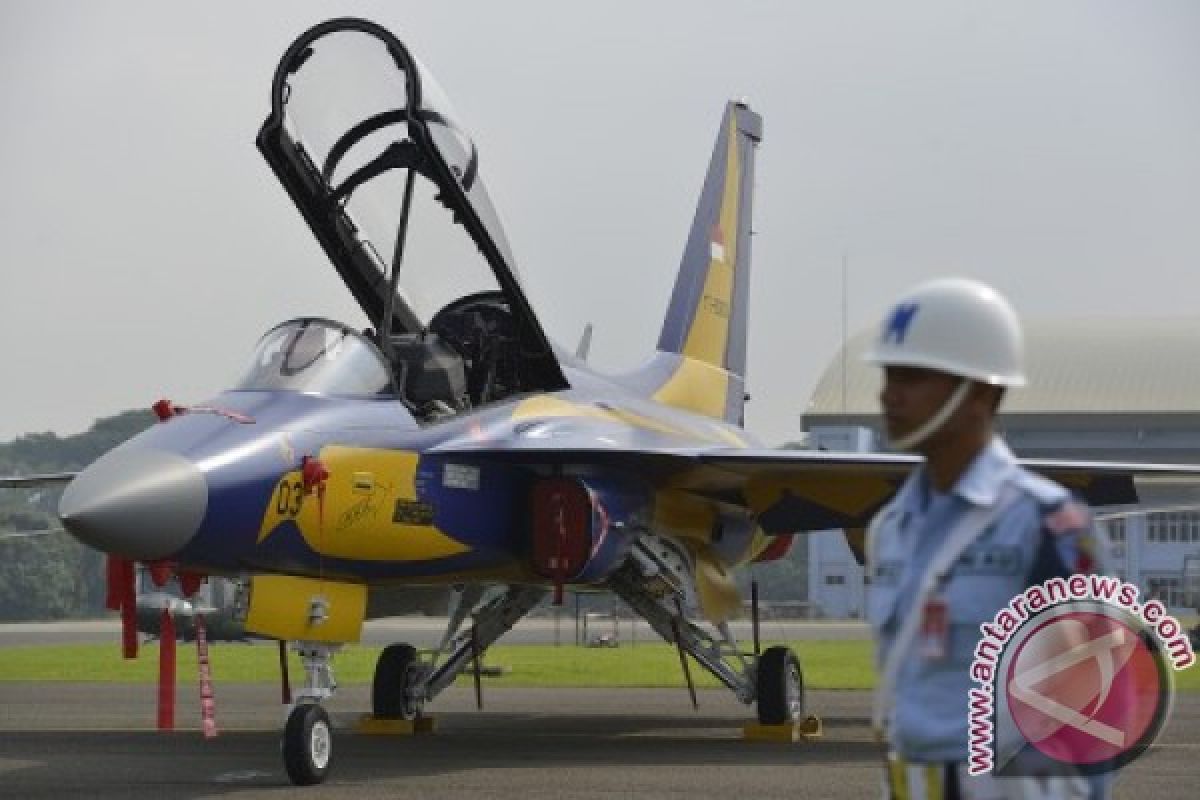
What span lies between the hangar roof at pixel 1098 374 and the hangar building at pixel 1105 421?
0.04 m

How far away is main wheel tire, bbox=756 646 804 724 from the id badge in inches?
502

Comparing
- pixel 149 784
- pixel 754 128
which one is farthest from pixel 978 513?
pixel 754 128

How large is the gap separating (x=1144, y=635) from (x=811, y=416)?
8693 centimetres

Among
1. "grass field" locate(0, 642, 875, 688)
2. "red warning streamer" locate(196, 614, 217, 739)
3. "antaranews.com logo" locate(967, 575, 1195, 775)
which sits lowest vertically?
"grass field" locate(0, 642, 875, 688)

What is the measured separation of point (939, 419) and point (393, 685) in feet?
44.9

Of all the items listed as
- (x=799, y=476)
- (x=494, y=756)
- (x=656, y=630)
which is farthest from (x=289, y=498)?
(x=656, y=630)

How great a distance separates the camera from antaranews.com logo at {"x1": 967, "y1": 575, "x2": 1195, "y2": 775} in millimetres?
4090

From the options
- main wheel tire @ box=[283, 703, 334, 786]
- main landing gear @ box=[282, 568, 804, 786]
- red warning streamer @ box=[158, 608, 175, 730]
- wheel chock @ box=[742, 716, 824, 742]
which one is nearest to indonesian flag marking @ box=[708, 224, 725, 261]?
main landing gear @ box=[282, 568, 804, 786]

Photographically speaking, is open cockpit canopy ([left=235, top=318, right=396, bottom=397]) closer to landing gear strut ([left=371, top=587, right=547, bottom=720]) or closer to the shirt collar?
landing gear strut ([left=371, top=587, right=547, bottom=720])

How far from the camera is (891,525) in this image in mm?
4234

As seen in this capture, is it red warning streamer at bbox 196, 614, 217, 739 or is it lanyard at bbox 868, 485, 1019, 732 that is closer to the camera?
lanyard at bbox 868, 485, 1019, 732

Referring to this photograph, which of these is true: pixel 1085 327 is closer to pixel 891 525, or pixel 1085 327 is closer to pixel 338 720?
pixel 338 720

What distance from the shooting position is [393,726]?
17391 millimetres

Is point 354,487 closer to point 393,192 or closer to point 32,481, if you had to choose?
point 393,192
